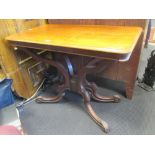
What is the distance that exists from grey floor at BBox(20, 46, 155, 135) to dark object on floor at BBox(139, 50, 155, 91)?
0.25 ft

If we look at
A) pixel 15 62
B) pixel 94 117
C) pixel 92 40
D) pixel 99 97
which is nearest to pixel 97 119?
pixel 94 117

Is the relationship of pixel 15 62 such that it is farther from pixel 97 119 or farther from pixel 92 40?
pixel 97 119

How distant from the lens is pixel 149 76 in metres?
1.56

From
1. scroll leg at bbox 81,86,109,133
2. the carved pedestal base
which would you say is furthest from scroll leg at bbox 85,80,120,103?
scroll leg at bbox 81,86,109,133

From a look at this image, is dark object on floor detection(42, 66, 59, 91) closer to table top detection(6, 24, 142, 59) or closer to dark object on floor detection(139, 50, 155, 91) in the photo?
table top detection(6, 24, 142, 59)

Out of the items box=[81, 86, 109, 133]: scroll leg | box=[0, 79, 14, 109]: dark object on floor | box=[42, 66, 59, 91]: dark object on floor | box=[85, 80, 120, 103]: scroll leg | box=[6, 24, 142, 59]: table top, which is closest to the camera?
box=[6, 24, 142, 59]: table top

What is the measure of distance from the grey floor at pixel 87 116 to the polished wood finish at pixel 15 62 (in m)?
0.20

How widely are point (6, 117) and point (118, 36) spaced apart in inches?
40.5

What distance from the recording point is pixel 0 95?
107 centimetres

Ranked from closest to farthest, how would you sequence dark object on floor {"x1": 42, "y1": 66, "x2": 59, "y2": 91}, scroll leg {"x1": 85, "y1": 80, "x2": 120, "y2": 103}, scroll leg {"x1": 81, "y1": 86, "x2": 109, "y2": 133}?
scroll leg {"x1": 81, "y1": 86, "x2": 109, "y2": 133}
scroll leg {"x1": 85, "y1": 80, "x2": 120, "y2": 103}
dark object on floor {"x1": 42, "y1": 66, "x2": 59, "y2": 91}

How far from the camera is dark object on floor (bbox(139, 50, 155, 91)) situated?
1487 millimetres

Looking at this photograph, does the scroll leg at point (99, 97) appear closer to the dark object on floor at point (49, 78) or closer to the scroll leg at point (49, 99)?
the scroll leg at point (49, 99)

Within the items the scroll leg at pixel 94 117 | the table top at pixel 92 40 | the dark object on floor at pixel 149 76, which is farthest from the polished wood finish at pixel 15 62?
the dark object on floor at pixel 149 76

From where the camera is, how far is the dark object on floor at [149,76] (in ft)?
4.88
